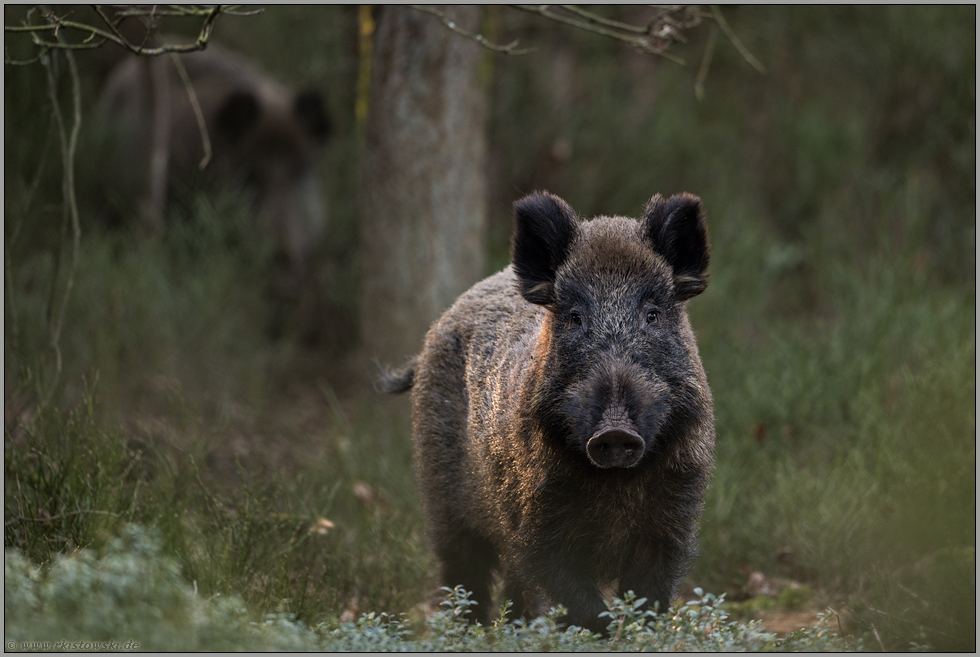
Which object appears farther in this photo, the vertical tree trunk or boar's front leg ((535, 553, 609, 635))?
the vertical tree trunk

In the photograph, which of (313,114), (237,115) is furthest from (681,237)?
(237,115)

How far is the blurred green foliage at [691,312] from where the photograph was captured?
14.1 feet

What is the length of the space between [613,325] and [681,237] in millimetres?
526

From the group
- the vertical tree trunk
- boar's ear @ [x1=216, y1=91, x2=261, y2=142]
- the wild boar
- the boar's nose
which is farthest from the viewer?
boar's ear @ [x1=216, y1=91, x2=261, y2=142]

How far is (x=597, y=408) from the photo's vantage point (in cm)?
303

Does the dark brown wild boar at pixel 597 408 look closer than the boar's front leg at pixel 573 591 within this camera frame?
Yes

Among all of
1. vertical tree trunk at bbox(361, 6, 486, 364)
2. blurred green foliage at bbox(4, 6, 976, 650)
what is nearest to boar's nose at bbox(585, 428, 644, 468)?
blurred green foliage at bbox(4, 6, 976, 650)

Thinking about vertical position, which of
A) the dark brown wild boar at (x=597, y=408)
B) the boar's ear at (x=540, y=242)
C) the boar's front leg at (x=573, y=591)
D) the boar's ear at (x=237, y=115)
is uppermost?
the boar's ear at (x=237, y=115)

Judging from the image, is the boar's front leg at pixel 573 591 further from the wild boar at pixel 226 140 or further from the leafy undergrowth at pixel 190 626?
the wild boar at pixel 226 140

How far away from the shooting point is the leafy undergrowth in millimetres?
2609

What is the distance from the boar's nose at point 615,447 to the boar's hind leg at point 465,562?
160cm

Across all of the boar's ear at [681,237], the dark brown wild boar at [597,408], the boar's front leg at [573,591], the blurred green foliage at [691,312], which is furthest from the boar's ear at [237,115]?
the boar's front leg at [573,591]

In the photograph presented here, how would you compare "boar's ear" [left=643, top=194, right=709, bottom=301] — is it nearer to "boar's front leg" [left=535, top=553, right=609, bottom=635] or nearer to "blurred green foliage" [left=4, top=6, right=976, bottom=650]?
"boar's front leg" [left=535, top=553, right=609, bottom=635]

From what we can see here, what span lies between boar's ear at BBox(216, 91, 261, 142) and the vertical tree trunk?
302 centimetres
